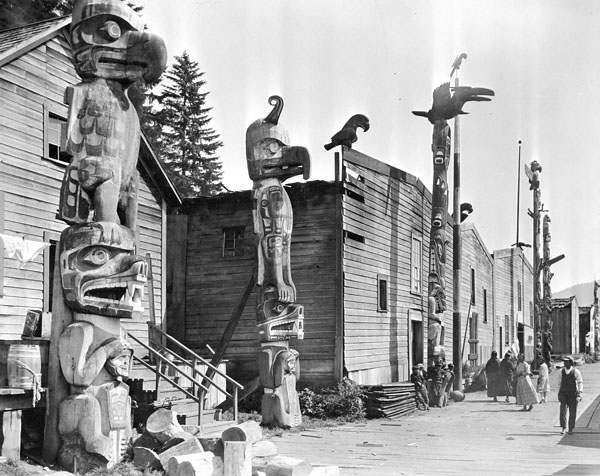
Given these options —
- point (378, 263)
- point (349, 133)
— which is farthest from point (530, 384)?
point (349, 133)

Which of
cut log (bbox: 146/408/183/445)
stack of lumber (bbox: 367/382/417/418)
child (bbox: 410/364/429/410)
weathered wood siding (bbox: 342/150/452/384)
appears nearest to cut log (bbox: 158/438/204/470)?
cut log (bbox: 146/408/183/445)

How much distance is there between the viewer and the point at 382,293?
76.8ft

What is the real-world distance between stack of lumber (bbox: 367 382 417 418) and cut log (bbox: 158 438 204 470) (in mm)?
9850

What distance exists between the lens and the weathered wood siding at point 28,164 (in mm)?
14844

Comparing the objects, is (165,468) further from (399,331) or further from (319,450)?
(399,331)

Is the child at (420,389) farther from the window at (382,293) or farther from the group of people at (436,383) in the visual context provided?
the window at (382,293)

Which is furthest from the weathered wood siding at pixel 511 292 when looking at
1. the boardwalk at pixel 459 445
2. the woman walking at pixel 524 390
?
the boardwalk at pixel 459 445

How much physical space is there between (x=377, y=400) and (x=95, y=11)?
1216cm

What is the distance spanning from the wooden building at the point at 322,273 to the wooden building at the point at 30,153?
20.4ft

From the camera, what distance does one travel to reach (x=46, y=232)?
1577 cm

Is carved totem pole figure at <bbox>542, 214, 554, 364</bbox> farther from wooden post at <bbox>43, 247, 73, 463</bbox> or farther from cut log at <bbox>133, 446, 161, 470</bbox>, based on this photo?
wooden post at <bbox>43, 247, 73, 463</bbox>

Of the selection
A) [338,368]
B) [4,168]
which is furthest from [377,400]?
[4,168]

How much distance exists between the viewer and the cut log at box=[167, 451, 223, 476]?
8854 mm

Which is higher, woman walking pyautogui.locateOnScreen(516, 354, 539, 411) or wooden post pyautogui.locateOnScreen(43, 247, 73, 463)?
wooden post pyautogui.locateOnScreen(43, 247, 73, 463)
